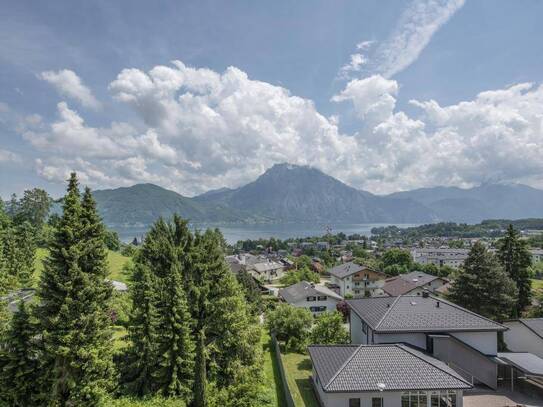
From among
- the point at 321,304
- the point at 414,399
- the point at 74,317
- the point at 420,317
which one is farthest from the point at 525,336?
the point at 74,317

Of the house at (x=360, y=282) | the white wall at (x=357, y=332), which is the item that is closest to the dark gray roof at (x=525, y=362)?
the white wall at (x=357, y=332)

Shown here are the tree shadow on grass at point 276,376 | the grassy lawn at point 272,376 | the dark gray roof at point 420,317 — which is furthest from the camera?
the dark gray roof at point 420,317

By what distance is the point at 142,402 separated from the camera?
15.1 meters

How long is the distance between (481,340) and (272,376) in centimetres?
1462

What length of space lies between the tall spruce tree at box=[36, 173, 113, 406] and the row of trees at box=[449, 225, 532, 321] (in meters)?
34.4

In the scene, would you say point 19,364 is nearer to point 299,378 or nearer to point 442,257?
point 299,378

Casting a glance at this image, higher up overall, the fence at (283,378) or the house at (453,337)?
the house at (453,337)

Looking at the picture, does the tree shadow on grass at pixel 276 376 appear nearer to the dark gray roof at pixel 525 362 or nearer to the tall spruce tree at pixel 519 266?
the dark gray roof at pixel 525 362

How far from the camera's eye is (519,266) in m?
36.4

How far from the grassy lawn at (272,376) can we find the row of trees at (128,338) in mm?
1432

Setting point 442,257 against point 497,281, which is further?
point 442,257

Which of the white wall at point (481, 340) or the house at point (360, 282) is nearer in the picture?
the white wall at point (481, 340)

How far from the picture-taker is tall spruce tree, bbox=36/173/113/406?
13.9 m

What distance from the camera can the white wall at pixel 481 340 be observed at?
21.0 metres
